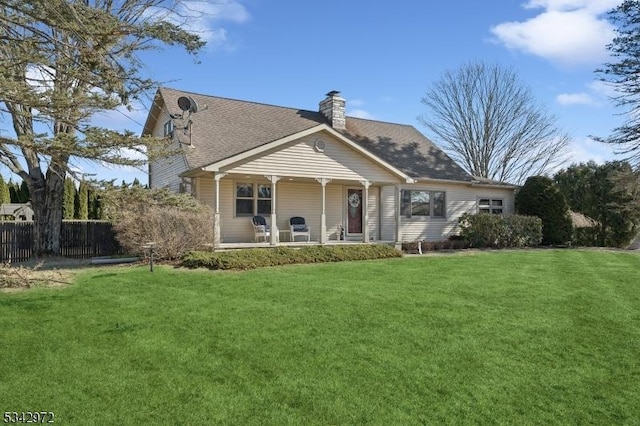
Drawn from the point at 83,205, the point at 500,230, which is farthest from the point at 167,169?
the point at 500,230

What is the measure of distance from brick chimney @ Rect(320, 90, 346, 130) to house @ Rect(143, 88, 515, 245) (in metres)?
0.05

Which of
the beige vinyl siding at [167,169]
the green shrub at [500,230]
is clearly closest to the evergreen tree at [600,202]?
the green shrub at [500,230]

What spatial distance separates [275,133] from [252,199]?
3287 millimetres

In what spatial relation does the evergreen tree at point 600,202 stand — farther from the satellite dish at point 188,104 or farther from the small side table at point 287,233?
the satellite dish at point 188,104

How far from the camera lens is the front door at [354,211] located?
61.1 feet

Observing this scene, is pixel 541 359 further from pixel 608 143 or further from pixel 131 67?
pixel 608 143

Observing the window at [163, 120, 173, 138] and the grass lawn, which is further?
the window at [163, 120, 173, 138]

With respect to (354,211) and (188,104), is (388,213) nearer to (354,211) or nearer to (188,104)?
(354,211)

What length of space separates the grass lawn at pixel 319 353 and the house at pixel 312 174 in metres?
6.75

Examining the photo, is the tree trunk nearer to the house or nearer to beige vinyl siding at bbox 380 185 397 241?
the house

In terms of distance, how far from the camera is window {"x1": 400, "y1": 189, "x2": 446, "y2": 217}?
19.8m

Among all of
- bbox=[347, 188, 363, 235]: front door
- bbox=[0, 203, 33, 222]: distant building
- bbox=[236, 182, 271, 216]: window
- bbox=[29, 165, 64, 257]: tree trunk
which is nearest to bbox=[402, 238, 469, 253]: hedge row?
bbox=[347, 188, 363, 235]: front door

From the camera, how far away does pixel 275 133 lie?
717 inches

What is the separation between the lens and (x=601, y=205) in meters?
22.8
